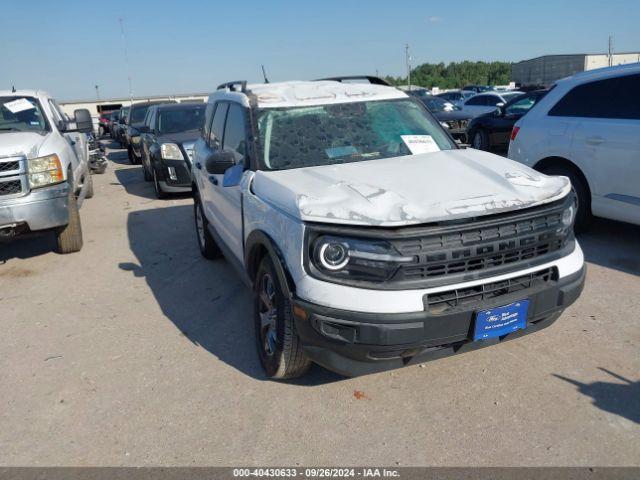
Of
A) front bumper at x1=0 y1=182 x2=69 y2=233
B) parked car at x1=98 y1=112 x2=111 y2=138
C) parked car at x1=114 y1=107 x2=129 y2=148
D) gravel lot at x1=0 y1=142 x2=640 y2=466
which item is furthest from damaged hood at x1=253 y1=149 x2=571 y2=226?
parked car at x1=98 y1=112 x2=111 y2=138

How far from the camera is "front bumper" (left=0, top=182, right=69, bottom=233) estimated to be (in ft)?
18.0

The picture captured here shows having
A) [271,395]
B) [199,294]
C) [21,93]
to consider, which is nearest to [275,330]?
[271,395]

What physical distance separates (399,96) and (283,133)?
1.18m

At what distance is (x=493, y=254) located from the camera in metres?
2.76

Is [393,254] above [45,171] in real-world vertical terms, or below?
below

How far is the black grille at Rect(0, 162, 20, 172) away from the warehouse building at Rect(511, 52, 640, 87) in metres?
58.7

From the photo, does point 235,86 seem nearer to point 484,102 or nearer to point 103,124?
point 484,102

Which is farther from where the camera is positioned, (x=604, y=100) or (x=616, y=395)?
(x=604, y=100)

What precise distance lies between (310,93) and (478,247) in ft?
6.92

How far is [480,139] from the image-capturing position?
13094mm

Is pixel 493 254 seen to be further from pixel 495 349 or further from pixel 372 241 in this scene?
pixel 495 349

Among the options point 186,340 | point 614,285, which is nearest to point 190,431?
point 186,340

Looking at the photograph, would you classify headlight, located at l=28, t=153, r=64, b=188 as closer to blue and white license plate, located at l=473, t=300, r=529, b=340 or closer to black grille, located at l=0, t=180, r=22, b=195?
black grille, located at l=0, t=180, r=22, b=195

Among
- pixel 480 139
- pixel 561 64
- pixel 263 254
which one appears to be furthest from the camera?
pixel 561 64
